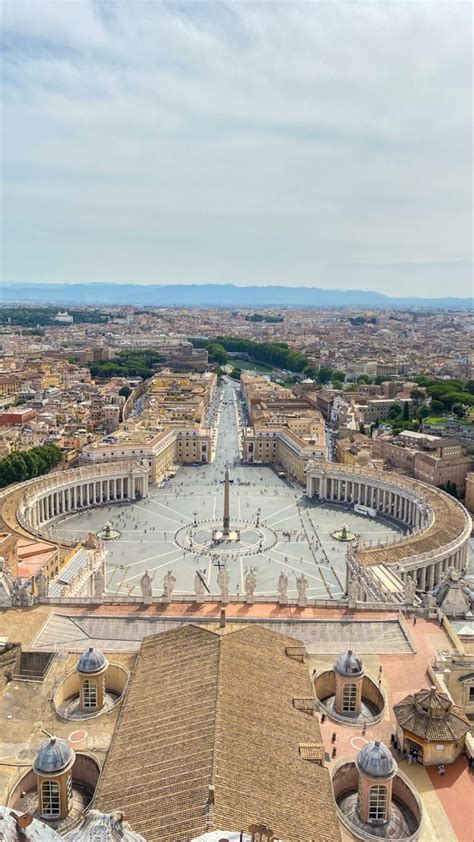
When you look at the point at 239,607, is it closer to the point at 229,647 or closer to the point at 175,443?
the point at 229,647

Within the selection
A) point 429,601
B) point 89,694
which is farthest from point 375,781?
point 429,601

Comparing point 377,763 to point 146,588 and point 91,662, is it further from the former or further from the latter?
point 146,588

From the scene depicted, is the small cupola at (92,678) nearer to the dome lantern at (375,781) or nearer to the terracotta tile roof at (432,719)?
the dome lantern at (375,781)

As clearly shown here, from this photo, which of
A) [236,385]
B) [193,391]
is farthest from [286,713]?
[236,385]

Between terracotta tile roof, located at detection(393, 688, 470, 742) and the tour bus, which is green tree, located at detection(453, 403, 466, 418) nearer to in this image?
the tour bus

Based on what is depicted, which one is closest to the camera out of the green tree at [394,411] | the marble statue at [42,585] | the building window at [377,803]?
the building window at [377,803]

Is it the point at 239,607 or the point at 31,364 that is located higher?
the point at 31,364

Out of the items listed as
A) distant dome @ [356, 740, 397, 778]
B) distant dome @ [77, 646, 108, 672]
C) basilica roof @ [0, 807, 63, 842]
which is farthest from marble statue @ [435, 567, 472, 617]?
basilica roof @ [0, 807, 63, 842]

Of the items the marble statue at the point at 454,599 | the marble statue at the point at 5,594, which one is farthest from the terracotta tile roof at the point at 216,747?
the marble statue at the point at 454,599
